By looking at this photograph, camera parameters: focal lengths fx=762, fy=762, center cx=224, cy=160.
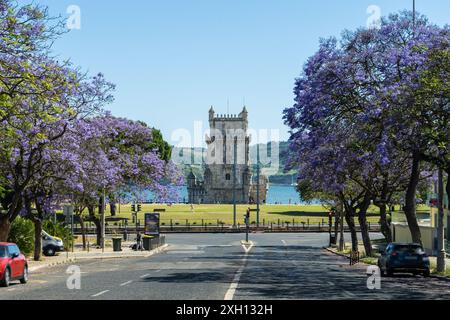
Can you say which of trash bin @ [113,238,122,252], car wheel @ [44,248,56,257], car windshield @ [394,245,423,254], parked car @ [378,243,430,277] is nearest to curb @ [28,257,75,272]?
car wheel @ [44,248,56,257]

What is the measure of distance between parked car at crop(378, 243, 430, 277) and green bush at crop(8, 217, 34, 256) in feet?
80.1

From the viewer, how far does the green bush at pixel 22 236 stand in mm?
48094

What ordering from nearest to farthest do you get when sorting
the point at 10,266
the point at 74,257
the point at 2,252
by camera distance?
the point at 2,252
the point at 10,266
the point at 74,257

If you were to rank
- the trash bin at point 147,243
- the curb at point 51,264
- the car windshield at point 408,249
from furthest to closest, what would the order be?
the trash bin at point 147,243
the curb at point 51,264
the car windshield at point 408,249

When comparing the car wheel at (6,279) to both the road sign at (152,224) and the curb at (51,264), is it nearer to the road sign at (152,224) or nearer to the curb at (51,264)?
the curb at (51,264)

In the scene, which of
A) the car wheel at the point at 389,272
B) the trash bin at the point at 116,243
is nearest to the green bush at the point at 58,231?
the trash bin at the point at 116,243

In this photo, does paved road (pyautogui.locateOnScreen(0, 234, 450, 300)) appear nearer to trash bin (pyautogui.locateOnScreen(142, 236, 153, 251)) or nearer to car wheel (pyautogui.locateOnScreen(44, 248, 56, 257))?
car wheel (pyautogui.locateOnScreen(44, 248, 56, 257))

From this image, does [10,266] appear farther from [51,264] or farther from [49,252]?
[49,252]

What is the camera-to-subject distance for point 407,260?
33.8m

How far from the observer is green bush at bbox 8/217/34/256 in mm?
48094

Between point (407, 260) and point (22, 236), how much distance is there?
84.0 feet

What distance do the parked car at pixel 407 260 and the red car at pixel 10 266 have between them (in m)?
15.7

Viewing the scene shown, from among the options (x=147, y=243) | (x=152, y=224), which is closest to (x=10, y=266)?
(x=147, y=243)
